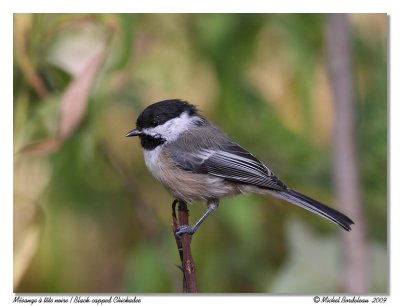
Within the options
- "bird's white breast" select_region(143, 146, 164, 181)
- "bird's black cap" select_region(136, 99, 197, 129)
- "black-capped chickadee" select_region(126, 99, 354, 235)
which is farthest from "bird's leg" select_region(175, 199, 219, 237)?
"bird's black cap" select_region(136, 99, 197, 129)

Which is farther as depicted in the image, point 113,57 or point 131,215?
point 131,215

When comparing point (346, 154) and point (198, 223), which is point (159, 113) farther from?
point (346, 154)

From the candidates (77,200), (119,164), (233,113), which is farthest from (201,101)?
(77,200)

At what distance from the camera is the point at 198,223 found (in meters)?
1.82

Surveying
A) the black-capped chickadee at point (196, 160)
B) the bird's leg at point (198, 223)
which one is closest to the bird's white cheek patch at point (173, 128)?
the black-capped chickadee at point (196, 160)

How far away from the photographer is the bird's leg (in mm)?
1664

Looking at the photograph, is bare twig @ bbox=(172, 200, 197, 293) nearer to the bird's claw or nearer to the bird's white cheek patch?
the bird's claw

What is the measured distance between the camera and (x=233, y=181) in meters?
1.84

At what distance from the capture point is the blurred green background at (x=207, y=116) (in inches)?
76.5

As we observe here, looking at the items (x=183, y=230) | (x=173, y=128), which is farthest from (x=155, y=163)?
(x=183, y=230)

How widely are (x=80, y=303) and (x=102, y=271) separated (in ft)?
0.77
